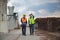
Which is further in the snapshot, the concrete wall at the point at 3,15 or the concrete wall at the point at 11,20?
the concrete wall at the point at 11,20

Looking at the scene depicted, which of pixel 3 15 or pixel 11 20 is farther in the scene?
pixel 11 20

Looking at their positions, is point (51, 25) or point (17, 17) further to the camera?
point (17, 17)

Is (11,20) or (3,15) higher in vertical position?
(3,15)

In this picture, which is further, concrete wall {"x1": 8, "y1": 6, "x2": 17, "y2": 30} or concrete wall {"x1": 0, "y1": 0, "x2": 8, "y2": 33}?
concrete wall {"x1": 8, "y1": 6, "x2": 17, "y2": 30}

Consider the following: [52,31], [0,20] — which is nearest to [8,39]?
[0,20]

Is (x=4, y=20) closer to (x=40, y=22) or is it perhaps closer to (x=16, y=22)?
(x=40, y=22)

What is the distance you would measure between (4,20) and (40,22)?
18.7 ft

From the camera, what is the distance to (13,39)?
1502 cm

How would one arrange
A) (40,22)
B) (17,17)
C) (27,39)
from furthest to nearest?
(17,17)
(40,22)
(27,39)

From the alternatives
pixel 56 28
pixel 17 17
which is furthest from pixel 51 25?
pixel 17 17

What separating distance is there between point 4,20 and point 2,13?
2.79ft

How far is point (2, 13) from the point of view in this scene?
20828mm

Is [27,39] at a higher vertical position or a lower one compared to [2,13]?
lower

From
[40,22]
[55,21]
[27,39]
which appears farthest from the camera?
[40,22]
